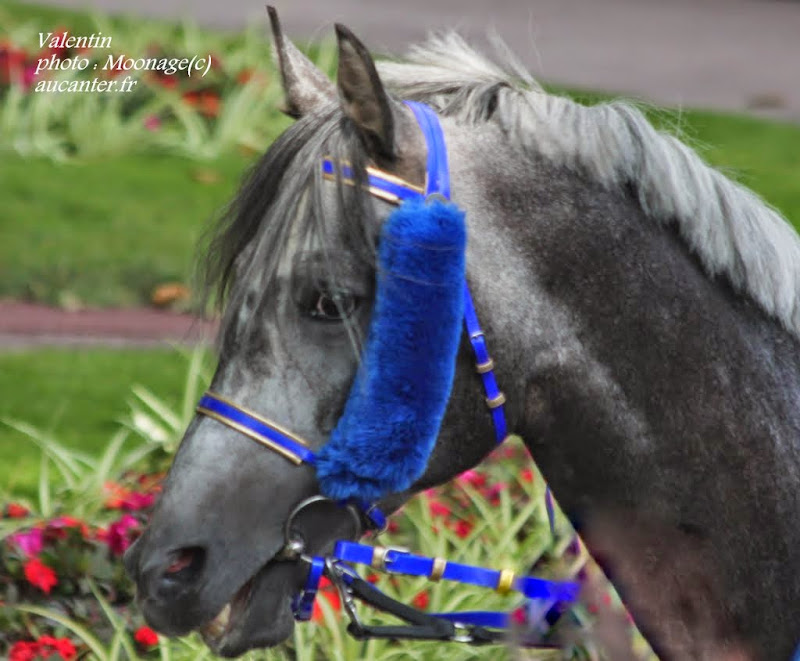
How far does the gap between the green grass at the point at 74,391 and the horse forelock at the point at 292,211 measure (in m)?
2.83

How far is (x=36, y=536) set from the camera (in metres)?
4.22

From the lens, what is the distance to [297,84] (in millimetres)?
2719

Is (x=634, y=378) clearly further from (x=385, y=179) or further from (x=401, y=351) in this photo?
(x=385, y=179)

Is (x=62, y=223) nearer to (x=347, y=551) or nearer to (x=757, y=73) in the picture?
(x=347, y=551)

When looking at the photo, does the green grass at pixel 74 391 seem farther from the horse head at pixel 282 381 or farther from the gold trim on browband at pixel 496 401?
the gold trim on browband at pixel 496 401

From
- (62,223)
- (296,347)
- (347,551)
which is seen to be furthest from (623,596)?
(62,223)

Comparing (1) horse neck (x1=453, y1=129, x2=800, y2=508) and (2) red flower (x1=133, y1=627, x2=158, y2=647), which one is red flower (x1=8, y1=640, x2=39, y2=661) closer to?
(2) red flower (x1=133, y1=627, x2=158, y2=647)

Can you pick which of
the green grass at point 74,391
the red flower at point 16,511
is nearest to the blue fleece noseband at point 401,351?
the red flower at point 16,511

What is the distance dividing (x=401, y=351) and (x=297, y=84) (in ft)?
2.03

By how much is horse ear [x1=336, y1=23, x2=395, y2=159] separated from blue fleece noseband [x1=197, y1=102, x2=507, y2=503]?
6cm

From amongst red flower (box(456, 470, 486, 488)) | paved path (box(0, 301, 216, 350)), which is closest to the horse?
red flower (box(456, 470, 486, 488))

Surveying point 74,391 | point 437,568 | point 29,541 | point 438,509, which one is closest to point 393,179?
point 437,568

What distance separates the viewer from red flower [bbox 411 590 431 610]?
13.9 feet

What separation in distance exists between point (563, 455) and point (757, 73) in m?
9.41
